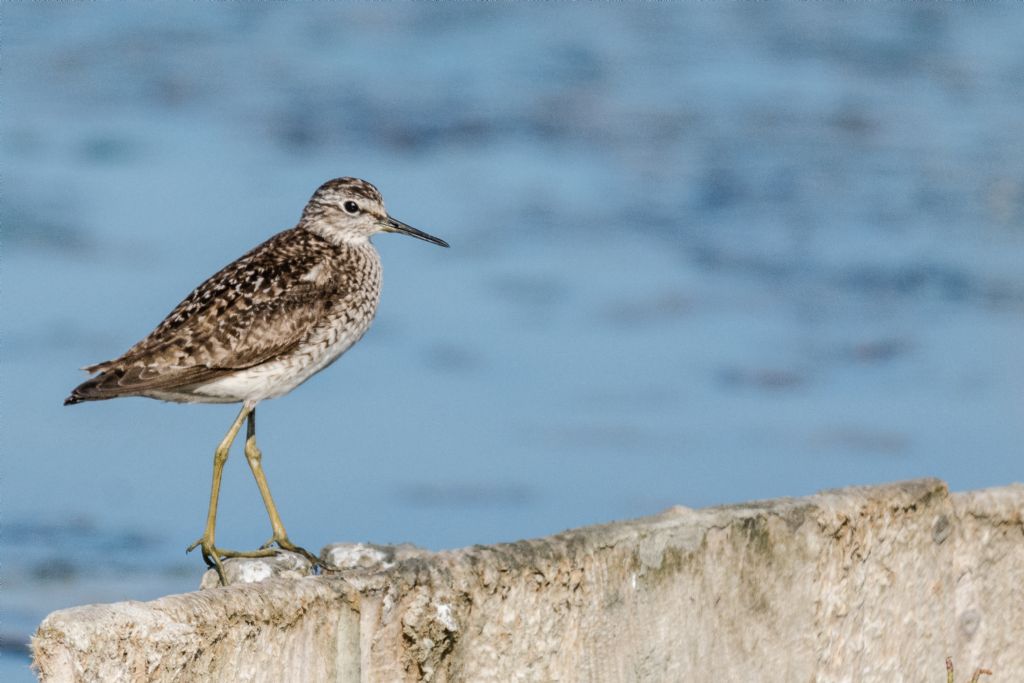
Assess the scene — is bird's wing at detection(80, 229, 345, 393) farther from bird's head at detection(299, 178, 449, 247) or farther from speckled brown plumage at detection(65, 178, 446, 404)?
bird's head at detection(299, 178, 449, 247)

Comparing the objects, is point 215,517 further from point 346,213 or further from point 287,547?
point 346,213

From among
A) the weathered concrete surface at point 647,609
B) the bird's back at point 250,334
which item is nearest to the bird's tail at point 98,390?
the bird's back at point 250,334

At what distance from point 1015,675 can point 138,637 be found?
425cm

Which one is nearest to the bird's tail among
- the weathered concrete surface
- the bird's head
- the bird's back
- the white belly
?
the bird's back

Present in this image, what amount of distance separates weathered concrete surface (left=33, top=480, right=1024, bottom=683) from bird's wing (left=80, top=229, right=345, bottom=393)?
121 centimetres

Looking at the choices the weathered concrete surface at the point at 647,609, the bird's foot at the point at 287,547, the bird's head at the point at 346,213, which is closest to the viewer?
the weathered concrete surface at the point at 647,609

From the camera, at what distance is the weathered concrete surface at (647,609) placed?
519cm

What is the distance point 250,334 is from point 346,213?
1320mm

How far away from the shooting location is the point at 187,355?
7.62 metres

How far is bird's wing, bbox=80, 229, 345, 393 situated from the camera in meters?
7.57

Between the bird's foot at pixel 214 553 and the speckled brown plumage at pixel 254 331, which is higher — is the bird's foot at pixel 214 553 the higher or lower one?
the lower one

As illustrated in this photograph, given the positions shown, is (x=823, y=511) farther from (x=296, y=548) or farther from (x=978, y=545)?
(x=296, y=548)

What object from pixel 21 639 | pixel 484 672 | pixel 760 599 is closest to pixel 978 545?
pixel 760 599

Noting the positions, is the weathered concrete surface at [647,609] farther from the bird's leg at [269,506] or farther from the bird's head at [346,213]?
the bird's head at [346,213]
